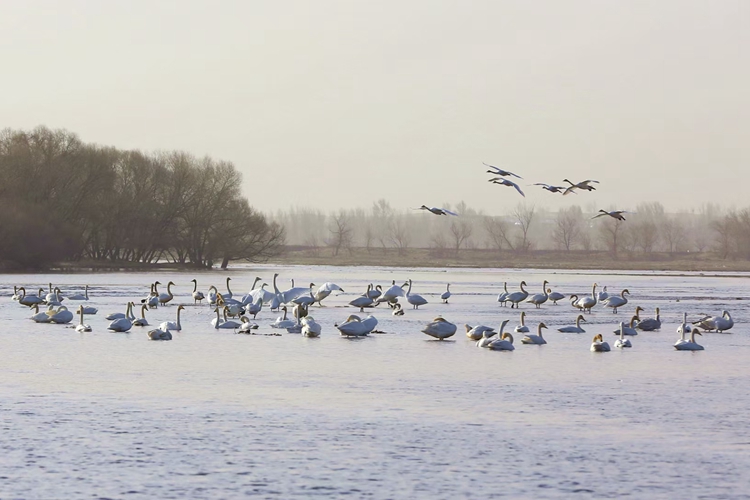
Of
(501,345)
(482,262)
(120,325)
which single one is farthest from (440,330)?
(482,262)

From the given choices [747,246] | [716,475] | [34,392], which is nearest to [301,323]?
[34,392]

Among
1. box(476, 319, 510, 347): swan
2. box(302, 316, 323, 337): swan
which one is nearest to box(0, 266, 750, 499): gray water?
box(476, 319, 510, 347): swan

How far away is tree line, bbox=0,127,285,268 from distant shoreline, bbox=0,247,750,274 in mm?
1624

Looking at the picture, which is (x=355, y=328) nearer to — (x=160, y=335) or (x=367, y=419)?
(x=160, y=335)

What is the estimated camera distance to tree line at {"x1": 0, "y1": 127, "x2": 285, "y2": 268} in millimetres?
69375

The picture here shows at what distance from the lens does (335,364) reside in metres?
17.4

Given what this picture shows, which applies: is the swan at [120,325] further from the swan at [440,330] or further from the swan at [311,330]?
the swan at [440,330]

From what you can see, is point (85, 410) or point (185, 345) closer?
point (85, 410)

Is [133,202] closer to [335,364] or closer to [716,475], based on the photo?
[335,364]

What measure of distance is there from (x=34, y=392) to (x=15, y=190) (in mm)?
58650

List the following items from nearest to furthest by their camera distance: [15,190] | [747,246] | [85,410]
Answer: [85,410]
[15,190]
[747,246]

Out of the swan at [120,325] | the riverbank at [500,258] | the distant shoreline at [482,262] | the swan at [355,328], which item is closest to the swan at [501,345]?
the swan at [355,328]

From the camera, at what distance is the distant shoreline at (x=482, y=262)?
7781cm

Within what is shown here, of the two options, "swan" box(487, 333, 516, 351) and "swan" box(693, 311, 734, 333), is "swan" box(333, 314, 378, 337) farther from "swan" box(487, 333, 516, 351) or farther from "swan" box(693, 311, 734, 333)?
"swan" box(693, 311, 734, 333)
